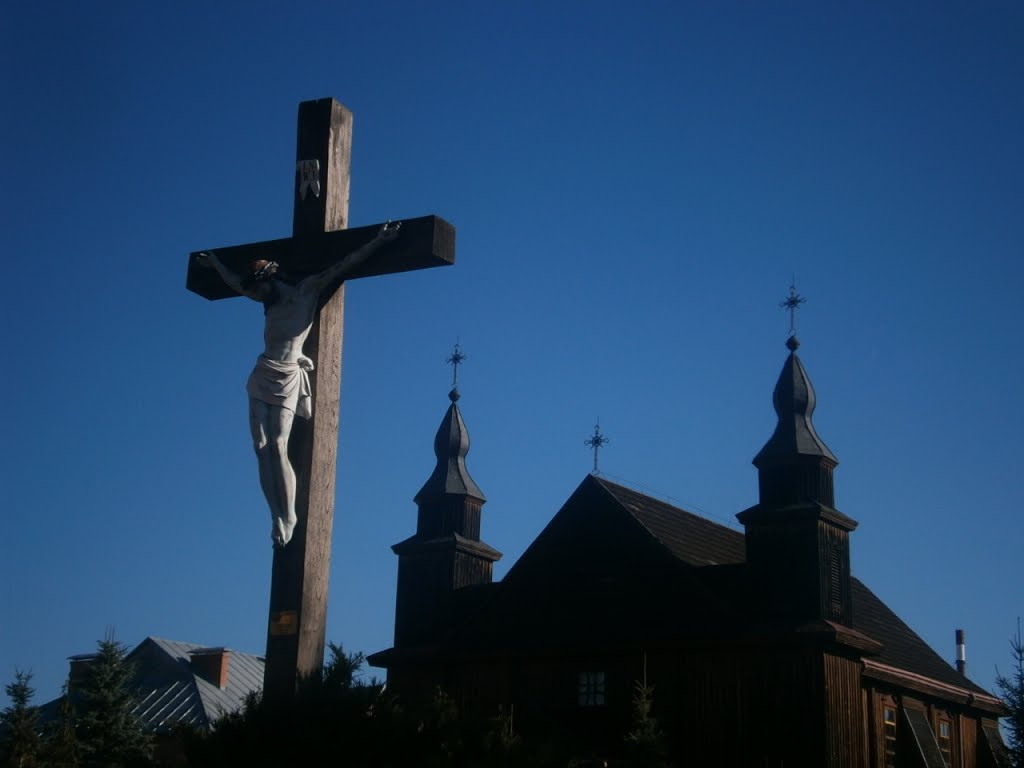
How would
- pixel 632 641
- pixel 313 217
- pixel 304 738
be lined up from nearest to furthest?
pixel 304 738
pixel 313 217
pixel 632 641

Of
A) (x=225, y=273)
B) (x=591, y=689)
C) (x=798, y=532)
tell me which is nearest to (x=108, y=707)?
(x=591, y=689)

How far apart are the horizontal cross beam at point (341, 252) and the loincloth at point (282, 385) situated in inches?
31.1

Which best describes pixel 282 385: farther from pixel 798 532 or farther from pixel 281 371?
pixel 798 532

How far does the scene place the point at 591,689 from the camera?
34.5 meters

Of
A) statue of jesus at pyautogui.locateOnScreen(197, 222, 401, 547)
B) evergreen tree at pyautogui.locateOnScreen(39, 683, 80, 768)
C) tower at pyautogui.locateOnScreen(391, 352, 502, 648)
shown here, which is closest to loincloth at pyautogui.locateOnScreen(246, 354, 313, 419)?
statue of jesus at pyautogui.locateOnScreen(197, 222, 401, 547)

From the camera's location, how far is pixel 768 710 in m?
32.0

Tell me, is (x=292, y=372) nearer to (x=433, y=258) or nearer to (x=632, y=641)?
(x=433, y=258)

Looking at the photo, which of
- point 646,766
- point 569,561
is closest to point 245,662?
point 569,561

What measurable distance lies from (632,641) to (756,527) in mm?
3870

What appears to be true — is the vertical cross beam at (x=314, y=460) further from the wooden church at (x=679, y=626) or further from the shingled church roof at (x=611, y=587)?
the shingled church roof at (x=611, y=587)

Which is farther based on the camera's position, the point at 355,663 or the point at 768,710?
the point at 768,710

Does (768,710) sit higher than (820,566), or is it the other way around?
(820,566)

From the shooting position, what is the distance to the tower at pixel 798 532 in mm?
32688

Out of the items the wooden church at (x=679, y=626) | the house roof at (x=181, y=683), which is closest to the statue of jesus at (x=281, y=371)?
the wooden church at (x=679, y=626)
